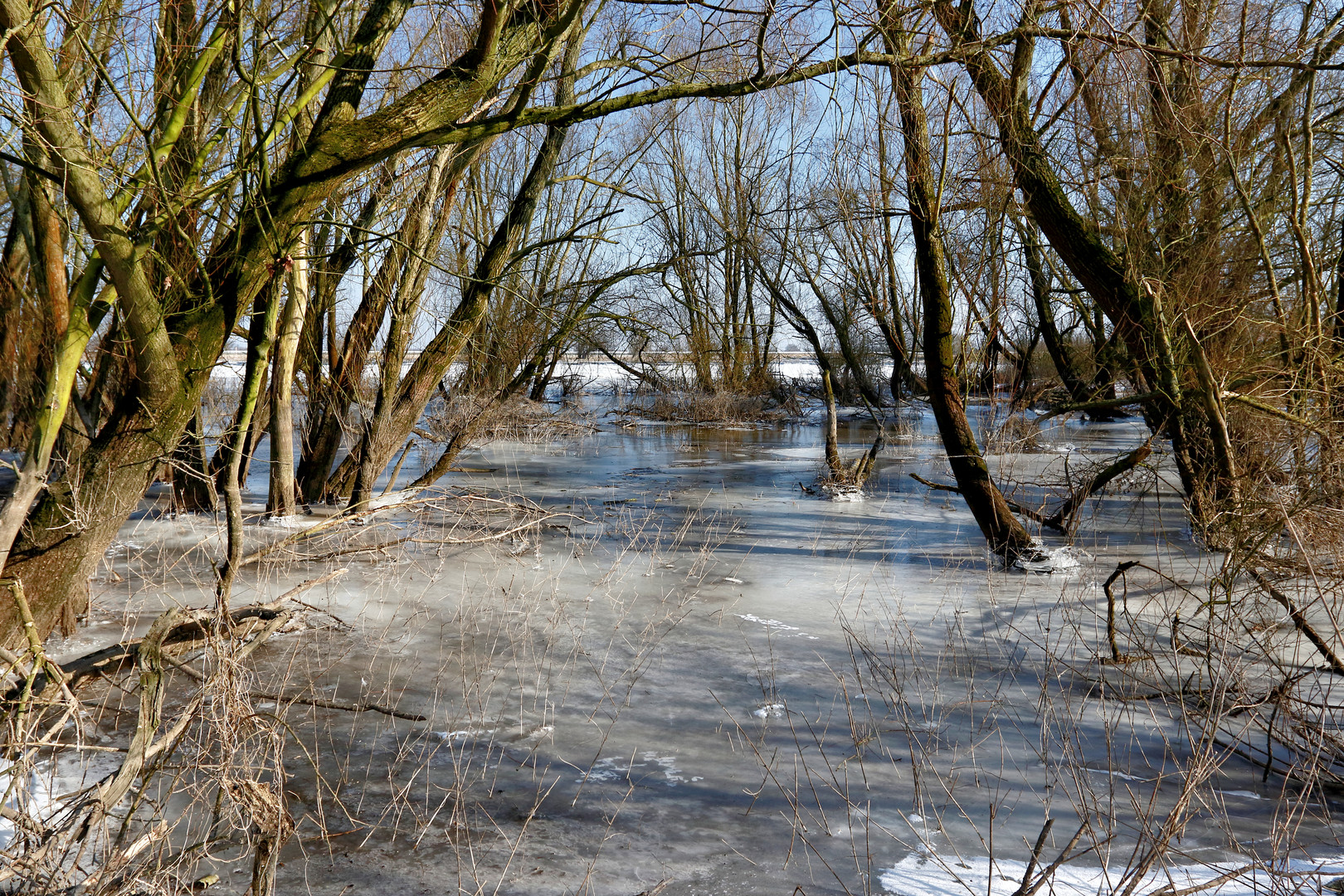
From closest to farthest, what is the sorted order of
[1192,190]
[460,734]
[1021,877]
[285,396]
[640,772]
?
[1021,877]
[640,772]
[460,734]
[1192,190]
[285,396]

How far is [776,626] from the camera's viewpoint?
5.76 metres

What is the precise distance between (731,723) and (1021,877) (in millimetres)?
1522

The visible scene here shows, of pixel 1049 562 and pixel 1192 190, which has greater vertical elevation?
pixel 1192 190

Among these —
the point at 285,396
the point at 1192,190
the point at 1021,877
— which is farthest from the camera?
the point at 285,396

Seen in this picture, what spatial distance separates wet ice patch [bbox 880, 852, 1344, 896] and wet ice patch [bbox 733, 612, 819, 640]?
2409 millimetres

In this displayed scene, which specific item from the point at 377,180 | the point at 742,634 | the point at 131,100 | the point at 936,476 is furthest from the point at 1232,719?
the point at 936,476

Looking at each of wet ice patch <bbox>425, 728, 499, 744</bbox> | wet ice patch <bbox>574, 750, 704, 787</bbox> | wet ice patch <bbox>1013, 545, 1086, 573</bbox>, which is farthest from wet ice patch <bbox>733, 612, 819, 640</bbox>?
wet ice patch <bbox>1013, 545, 1086, 573</bbox>

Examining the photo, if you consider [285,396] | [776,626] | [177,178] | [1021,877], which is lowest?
[1021,877]

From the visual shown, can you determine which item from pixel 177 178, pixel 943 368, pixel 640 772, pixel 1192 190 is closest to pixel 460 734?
pixel 640 772

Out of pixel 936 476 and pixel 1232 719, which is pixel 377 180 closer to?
pixel 1232 719

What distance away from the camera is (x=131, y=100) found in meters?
4.55

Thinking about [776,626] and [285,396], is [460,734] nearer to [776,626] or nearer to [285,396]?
[776,626]

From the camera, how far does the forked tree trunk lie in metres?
7.05

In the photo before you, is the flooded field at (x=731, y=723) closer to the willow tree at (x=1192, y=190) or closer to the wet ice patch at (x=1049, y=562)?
the wet ice patch at (x=1049, y=562)
